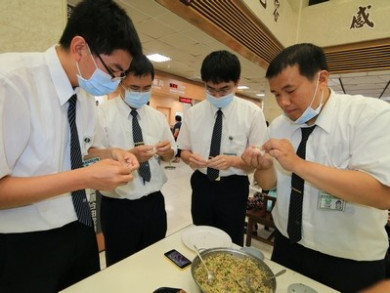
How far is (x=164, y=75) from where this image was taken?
8.97 meters

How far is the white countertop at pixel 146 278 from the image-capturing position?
0.99m

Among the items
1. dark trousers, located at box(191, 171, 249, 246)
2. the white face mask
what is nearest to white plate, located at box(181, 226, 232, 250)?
dark trousers, located at box(191, 171, 249, 246)

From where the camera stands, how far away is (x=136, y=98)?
1.84 m

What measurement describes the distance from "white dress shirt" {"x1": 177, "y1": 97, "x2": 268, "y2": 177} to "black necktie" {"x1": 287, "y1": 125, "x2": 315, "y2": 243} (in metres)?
0.66

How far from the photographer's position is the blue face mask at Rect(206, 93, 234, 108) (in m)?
1.98

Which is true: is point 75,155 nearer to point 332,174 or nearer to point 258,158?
point 258,158

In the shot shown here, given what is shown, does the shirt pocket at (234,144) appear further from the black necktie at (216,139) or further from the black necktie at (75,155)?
the black necktie at (75,155)

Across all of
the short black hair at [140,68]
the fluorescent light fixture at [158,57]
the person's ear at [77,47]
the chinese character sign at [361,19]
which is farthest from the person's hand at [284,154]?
the fluorescent light fixture at [158,57]

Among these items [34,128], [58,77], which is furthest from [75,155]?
[58,77]

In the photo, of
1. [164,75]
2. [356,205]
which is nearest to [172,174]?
[164,75]

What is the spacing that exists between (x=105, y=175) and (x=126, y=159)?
32 centimetres

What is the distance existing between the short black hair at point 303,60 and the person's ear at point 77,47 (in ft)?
3.24

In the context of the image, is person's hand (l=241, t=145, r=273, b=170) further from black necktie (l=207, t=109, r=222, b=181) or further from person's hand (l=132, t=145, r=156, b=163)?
person's hand (l=132, t=145, r=156, b=163)

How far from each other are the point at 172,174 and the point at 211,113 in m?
5.28
